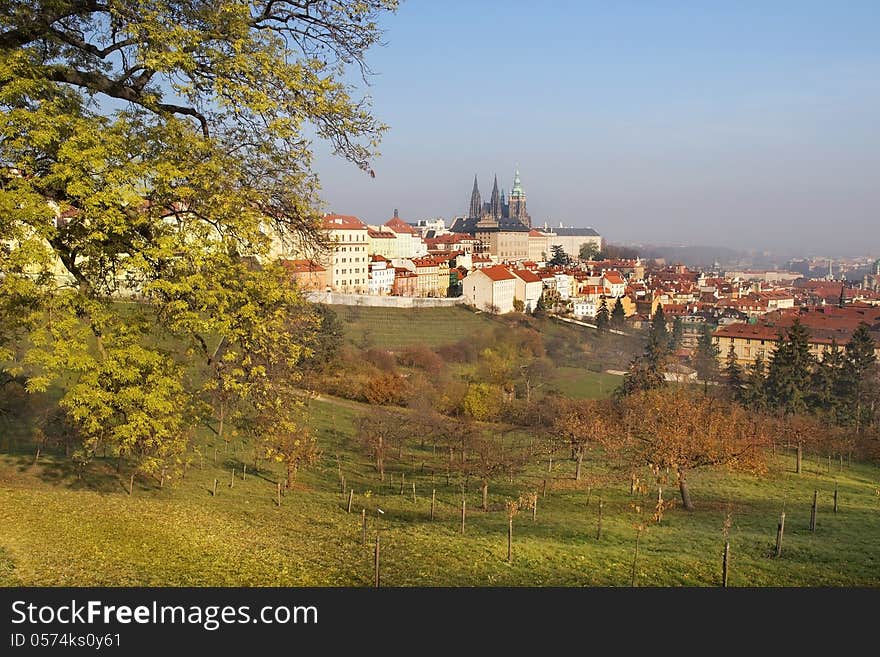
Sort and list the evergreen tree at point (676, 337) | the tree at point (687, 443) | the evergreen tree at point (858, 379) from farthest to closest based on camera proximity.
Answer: the evergreen tree at point (676, 337) < the evergreen tree at point (858, 379) < the tree at point (687, 443)

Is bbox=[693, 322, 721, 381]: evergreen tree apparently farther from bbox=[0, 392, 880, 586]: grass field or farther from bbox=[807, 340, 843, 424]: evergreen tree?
bbox=[0, 392, 880, 586]: grass field

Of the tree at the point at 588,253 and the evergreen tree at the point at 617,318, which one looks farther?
the tree at the point at 588,253

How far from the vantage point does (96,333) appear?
7.51m

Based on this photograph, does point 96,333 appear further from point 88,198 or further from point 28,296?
point 88,198

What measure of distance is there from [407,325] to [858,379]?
40.8 metres

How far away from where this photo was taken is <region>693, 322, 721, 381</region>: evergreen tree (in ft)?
207

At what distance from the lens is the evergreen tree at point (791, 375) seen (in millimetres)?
49000

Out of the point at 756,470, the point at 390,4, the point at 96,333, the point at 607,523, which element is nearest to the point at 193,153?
the point at 96,333

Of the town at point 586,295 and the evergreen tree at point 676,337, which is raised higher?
the town at point 586,295

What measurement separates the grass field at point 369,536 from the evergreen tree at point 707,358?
41970 millimetres

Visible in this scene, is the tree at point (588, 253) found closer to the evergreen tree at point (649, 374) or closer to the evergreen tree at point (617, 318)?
the evergreen tree at point (617, 318)

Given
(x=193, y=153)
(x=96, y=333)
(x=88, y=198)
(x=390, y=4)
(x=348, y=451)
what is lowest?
(x=348, y=451)

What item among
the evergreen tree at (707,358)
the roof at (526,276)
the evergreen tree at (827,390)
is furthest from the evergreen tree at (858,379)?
the roof at (526,276)

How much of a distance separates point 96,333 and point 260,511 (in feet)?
24.0
